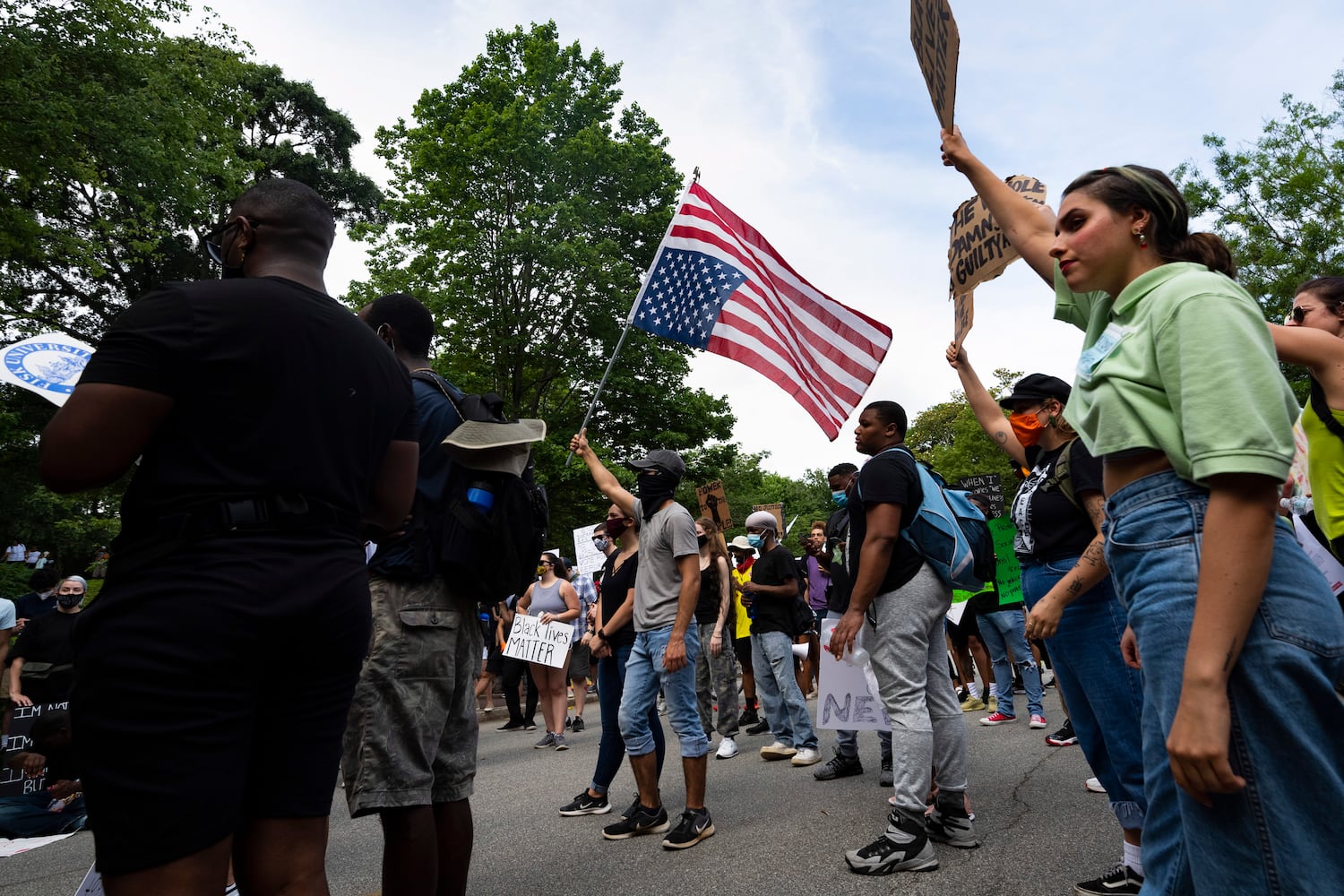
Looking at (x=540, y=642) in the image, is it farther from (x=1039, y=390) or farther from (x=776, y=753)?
(x=1039, y=390)

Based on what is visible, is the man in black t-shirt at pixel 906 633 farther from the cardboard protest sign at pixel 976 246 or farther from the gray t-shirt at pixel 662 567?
the cardboard protest sign at pixel 976 246

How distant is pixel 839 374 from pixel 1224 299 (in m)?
5.49

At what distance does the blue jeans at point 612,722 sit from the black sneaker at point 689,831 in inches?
20.0

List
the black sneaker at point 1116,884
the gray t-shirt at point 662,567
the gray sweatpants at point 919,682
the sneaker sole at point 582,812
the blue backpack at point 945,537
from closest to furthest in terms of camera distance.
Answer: the black sneaker at point 1116,884 → the gray sweatpants at point 919,682 → the blue backpack at point 945,537 → the gray t-shirt at point 662,567 → the sneaker sole at point 582,812

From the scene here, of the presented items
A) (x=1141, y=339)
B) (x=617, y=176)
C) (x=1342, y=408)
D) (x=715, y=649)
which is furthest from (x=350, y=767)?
(x=617, y=176)

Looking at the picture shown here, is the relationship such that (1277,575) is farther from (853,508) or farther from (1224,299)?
(853,508)

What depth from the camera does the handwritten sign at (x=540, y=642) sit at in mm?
9305

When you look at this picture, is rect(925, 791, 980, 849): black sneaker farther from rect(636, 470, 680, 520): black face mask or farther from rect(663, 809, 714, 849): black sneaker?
rect(636, 470, 680, 520): black face mask

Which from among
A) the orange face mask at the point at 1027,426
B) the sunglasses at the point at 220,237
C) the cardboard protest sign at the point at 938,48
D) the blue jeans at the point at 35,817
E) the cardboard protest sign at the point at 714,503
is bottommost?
the blue jeans at the point at 35,817

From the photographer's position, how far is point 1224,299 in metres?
1.52

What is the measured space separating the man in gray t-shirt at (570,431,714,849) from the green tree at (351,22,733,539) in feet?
54.4

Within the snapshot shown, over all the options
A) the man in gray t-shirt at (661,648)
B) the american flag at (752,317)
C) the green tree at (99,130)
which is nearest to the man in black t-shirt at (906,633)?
the man in gray t-shirt at (661,648)

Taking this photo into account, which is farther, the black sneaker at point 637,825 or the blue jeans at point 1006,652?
the blue jeans at point 1006,652

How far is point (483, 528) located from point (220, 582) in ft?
4.23
